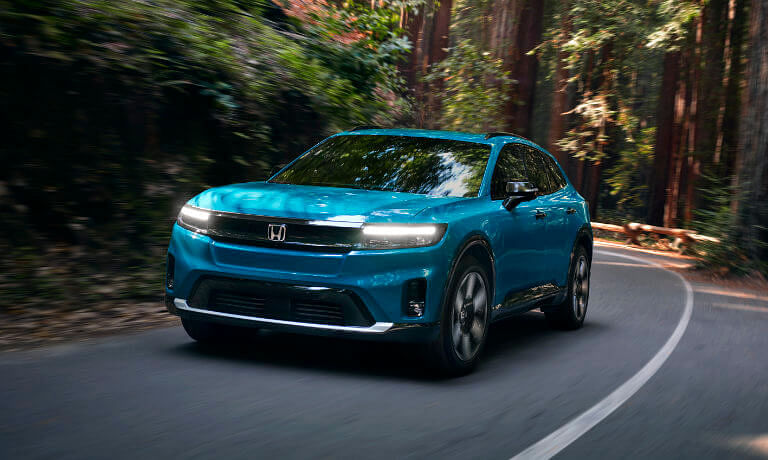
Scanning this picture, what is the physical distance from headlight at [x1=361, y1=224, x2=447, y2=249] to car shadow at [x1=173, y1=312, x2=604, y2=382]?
0.76 m

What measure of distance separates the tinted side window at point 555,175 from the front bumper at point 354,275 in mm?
3328

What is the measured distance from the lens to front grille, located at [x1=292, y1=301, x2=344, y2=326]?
5945mm

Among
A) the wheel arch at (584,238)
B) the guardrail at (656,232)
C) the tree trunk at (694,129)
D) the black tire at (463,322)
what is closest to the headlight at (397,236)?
the black tire at (463,322)

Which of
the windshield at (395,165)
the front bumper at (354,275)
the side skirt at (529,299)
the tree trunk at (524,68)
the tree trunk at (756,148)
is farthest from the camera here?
the tree trunk at (524,68)

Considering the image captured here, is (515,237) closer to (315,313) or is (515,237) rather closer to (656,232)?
(315,313)

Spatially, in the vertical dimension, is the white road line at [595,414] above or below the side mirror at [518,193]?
below

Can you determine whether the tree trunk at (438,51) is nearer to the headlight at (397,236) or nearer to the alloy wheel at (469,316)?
the alloy wheel at (469,316)

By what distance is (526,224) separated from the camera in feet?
25.2

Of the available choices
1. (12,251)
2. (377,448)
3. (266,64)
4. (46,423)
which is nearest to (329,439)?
(377,448)

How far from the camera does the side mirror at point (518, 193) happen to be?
7.11m

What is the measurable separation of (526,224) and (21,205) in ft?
14.7

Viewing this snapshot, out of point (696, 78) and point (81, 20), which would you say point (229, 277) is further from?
point (696, 78)

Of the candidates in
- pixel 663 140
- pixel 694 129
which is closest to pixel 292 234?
pixel 694 129

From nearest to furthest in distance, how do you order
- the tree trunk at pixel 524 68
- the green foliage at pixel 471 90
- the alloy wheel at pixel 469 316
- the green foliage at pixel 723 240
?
1. the alloy wheel at pixel 469 316
2. the green foliage at pixel 723 240
3. the green foliage at pixel 471 90
4. the tree trunk at pixel 524 68
